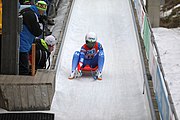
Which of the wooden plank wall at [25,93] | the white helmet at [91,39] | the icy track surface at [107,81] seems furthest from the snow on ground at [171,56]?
the wooden plank wall at [25,93]

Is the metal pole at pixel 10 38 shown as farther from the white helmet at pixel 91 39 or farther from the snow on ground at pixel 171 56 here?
the snow on ground at pixel 171 56

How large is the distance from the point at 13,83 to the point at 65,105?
39.0 inches

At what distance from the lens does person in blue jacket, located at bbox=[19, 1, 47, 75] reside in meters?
7.80

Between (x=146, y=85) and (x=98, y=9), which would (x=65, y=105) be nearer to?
(x=146, y=85)

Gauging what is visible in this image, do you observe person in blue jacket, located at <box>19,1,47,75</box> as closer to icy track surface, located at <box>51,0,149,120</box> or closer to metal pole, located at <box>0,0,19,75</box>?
metal pole, located at <box>0,0,19,75</box>

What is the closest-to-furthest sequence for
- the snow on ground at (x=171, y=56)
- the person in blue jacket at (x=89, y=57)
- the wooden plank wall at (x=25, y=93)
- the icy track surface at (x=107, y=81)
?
the wooden plank wall at (x=25, y=93) < the icy track surface at (x=107, y=81) < the person in blue jacket at (x=89, y=57) < the snow on ground at (x=171, y=56)

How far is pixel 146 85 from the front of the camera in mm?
8141

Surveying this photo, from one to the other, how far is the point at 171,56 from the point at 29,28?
35.7ft

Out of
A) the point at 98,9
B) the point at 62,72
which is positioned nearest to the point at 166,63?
the point at 98,9

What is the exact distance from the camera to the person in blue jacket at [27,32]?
7.80m

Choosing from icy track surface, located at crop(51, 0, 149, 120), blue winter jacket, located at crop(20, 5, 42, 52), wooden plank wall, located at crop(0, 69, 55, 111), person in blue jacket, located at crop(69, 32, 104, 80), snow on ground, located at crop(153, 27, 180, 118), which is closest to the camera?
wooden plank wall, located at crop(0, 69, 55, 111)

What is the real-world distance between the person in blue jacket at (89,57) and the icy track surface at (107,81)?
21 cm

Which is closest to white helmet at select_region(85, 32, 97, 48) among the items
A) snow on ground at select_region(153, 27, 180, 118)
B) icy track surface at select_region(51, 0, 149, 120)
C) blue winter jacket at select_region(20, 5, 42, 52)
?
icy track surface at select_region(51, 0, 149, 120)

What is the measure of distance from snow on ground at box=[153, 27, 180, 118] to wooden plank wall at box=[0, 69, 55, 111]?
5.89 meters
